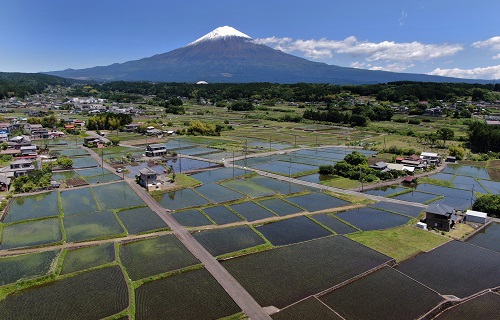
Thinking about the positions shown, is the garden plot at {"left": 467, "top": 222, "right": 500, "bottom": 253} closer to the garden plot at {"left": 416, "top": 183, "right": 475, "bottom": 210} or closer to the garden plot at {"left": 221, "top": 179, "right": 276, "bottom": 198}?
the garden plot at {"left": 416, "top": 183, "right": 475, "bottom": 210}

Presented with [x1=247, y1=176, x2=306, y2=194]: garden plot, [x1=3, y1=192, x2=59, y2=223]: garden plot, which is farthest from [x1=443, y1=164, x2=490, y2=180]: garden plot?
[x1=3, y1=192, x2=59, y2=223]: garden plot

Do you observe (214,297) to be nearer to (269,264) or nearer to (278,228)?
(269,264)

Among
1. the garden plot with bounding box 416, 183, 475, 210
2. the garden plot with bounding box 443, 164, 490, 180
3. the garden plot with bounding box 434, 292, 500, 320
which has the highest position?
the garden plot with bounding box 443, 164, 490, 180

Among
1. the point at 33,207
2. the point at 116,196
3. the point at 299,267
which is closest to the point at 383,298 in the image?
the point at 299,267

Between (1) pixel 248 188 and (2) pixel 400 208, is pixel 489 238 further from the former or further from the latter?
(1) pixel 248 188

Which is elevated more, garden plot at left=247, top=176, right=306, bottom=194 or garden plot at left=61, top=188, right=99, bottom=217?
garden plot at left=247, top=176, right=306, bottom=194

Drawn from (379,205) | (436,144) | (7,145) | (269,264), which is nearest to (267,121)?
(436,144)

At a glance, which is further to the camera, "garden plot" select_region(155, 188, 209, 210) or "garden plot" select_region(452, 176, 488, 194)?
"garden plot" select_region(452, 176, 488, 194)
